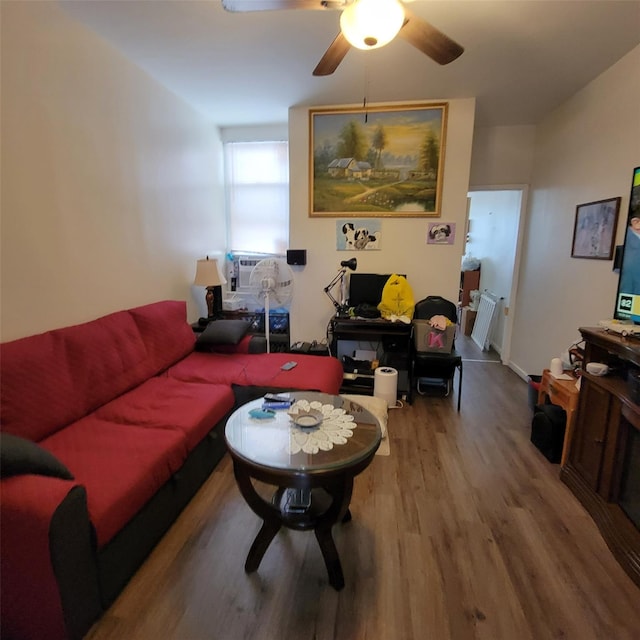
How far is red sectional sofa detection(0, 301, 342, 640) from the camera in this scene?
3.75ft

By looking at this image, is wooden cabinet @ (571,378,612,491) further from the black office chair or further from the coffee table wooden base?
the coffee table wooden base

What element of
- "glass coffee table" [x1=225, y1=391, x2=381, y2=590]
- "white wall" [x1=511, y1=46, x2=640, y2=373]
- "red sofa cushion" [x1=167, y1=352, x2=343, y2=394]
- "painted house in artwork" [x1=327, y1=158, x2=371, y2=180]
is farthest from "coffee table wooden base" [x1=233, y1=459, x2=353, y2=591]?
"painted house in artwork" [x1=327, y1=158, x2=371, y2=180]

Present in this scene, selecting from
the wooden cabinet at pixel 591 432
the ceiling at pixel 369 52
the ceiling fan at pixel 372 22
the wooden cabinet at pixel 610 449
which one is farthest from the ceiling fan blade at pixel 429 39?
the wooden cabinet at pixel 591 432

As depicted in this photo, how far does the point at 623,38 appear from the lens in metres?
2.28

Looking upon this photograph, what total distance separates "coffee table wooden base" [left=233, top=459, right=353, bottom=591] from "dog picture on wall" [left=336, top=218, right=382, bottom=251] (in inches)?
104

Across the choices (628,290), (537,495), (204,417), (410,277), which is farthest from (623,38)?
(204,417)

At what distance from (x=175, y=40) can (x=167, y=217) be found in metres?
1.34

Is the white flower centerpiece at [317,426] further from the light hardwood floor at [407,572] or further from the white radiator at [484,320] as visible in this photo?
the white radiator at [484,320]

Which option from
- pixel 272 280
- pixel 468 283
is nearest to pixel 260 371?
pixel 272 280

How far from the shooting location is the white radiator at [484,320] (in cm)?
485

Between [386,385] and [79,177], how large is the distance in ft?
9.05

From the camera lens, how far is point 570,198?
10.3ft

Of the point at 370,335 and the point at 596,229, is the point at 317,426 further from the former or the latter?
the point at 596,229

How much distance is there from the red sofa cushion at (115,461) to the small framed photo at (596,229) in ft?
10.5
